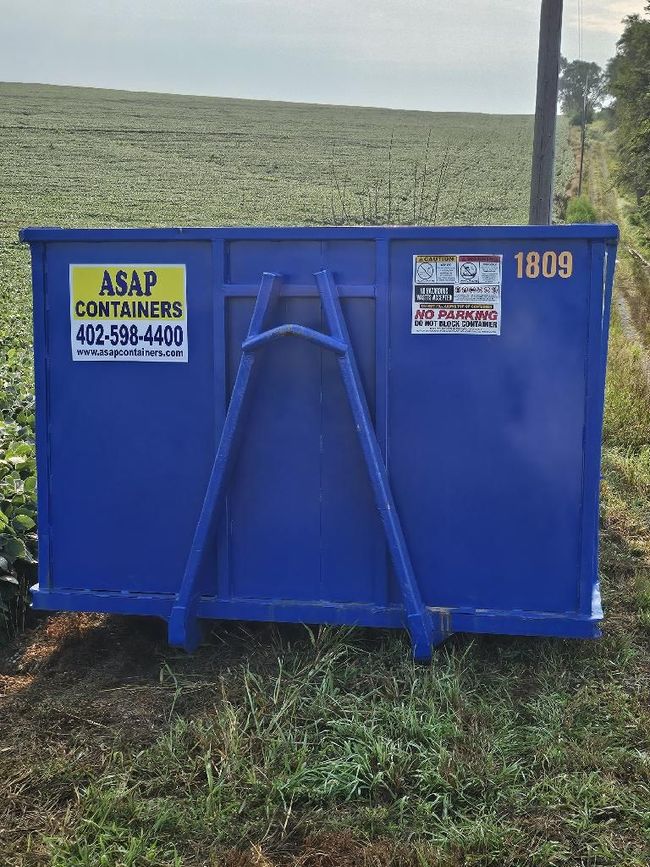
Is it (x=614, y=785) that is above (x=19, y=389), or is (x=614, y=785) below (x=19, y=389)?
below

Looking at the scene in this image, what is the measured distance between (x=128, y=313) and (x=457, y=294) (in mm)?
1460

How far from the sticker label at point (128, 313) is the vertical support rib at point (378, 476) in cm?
68

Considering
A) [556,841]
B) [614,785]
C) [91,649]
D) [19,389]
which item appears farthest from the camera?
[19,389]

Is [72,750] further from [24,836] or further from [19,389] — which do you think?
[19,389]

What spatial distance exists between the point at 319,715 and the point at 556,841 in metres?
1.01

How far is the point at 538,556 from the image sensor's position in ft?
13.1

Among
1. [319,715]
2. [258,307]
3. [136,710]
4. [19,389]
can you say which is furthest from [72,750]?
[19,389]

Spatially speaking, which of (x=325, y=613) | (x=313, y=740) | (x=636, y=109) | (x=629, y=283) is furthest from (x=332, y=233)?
(x=636, y=109)

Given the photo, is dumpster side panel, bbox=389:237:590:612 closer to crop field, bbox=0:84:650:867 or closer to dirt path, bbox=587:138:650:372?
crop field, bbox=0:84:650:867

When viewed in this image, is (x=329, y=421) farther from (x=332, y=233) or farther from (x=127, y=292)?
(x=127, y=292)

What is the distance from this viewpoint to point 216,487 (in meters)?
3.98

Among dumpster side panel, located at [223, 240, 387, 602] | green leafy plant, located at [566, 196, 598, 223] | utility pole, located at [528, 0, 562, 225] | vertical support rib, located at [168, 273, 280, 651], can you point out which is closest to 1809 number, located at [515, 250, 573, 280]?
dumpster side panel, located at [223, 240, 387, 602]

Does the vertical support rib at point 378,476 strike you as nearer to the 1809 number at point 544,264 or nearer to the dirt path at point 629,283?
the 1809 number at point 544,264

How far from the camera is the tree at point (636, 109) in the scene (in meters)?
36.2
